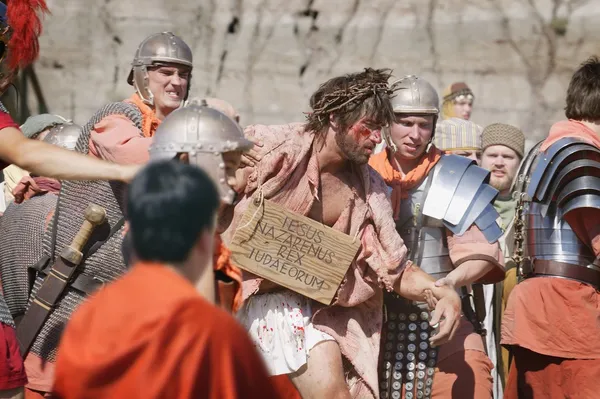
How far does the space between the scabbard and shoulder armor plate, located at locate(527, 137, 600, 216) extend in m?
2.41

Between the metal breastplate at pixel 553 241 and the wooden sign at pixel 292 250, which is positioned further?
the metal breastplate at pixel 553 241

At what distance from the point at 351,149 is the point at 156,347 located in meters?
3.03

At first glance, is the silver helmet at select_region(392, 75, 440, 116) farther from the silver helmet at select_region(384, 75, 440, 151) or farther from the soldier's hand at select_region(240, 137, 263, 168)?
the soldier's hand at select_region(240, 137, 263, 168)

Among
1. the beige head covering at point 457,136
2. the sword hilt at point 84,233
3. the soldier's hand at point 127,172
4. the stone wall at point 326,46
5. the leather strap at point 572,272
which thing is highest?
the stone wall at point 326,46

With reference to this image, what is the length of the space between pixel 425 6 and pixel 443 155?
176 inches

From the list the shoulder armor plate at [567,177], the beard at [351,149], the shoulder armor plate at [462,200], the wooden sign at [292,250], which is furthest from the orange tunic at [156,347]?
the shoulder armor plate at [462,200]

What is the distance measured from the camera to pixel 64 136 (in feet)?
24.5

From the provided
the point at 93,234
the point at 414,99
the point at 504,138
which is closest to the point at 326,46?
the point at 504,138

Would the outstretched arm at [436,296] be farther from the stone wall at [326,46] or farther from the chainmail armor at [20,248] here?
the stone wall at [326,46]

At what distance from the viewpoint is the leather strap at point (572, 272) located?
20.3 feet

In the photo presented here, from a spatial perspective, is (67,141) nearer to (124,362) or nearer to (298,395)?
(298,395)

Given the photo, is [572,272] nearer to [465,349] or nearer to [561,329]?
[561,329]

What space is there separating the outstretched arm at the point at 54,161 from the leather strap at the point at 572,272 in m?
2.77

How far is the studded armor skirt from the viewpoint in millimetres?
6488
